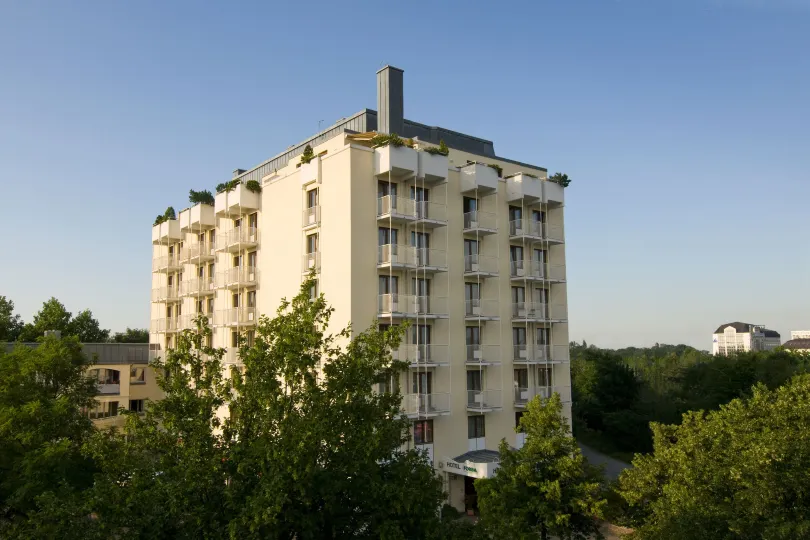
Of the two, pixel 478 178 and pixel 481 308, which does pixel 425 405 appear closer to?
pixel 481 308

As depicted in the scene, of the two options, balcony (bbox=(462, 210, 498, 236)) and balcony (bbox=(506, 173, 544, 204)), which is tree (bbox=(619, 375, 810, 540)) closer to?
balcony (bbox=(462, 210, 498, 236))

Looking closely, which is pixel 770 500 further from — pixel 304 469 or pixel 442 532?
pixel 304 469

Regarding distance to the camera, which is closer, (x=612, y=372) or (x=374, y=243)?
(x=374, y=243)

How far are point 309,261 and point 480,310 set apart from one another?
33.8ft

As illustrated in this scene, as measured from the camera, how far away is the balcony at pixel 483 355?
119ft

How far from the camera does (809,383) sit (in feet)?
83.5

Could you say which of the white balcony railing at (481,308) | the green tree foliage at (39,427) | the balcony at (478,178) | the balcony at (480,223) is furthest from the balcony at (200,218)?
the white balcony railing at (481,308)

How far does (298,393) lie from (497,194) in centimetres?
2759

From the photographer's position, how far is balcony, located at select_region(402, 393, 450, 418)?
3262 cm

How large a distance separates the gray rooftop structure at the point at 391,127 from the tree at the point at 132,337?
50.9 meters

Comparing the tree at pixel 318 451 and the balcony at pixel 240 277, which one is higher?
the balcony at pixel 240 277

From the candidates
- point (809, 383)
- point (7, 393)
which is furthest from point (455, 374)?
point (7, 393)

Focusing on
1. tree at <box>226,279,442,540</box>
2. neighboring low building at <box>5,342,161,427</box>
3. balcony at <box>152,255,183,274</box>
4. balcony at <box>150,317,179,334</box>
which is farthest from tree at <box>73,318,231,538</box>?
balcony at <box>152,255,183,274</box>

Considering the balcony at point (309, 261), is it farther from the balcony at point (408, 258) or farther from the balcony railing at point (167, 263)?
the balcony railing at point (167, 263)
